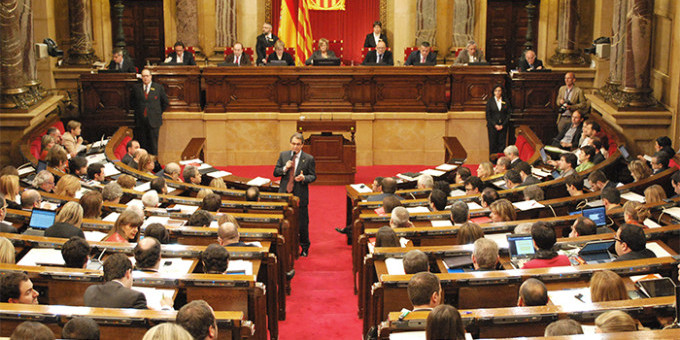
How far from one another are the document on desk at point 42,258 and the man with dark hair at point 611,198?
5318mm

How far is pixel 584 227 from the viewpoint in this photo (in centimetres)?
750

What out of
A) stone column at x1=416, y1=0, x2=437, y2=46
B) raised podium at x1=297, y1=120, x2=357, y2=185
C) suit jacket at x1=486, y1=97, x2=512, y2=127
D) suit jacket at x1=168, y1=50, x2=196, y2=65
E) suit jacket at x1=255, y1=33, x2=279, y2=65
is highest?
stone column at x1=416, y1=0, x2=437, y2=46

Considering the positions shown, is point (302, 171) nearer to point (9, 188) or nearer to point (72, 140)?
point (9, 188)

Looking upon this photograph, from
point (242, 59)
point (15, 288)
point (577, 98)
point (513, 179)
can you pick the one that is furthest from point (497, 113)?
point (15, 288)

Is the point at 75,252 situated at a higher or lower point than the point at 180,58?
lower

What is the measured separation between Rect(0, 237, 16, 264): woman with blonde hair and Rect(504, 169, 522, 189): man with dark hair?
577 centimetres

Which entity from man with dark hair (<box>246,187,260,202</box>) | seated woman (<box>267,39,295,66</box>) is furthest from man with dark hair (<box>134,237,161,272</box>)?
seated woman (<box>267,39,295,66</box>)

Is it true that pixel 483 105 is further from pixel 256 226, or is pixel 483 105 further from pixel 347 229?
pixel 256 226

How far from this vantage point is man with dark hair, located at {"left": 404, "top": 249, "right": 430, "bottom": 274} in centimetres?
625

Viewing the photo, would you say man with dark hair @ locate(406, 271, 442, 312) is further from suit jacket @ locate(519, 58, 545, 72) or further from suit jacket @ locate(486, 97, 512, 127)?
suit jacket @ locate(519, 58, 545, 72)

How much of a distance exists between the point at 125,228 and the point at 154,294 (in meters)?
1.38

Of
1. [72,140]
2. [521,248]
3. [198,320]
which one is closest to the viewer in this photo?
[198,320]

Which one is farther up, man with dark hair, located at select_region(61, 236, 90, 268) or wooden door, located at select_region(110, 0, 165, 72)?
wooden door, located at select_region(110, 0, 165, 72)

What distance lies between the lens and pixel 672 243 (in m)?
7.58
